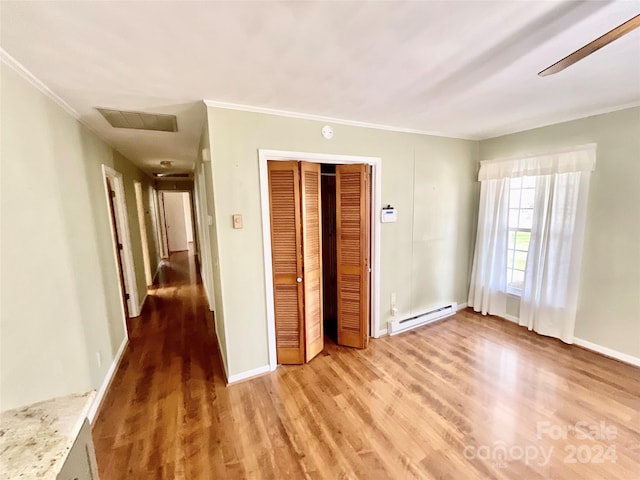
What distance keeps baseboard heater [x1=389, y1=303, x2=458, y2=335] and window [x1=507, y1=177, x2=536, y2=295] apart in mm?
784

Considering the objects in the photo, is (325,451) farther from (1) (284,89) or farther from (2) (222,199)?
(1) (284,89)

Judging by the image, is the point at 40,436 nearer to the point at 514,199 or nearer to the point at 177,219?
the point at 514,199

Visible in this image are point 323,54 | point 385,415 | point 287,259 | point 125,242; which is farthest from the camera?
point 125,242

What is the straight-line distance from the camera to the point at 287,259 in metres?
2.53

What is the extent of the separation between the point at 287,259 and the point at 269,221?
402 millimetres

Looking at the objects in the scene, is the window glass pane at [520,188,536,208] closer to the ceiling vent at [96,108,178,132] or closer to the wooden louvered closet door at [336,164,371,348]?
the wooden louvered closet door at [336,164,371,348]

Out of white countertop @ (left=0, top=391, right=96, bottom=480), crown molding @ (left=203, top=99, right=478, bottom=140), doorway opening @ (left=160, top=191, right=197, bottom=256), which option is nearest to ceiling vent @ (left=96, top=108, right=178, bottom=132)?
crown molding @ (left=203, top=99, right=478, bottom=140)

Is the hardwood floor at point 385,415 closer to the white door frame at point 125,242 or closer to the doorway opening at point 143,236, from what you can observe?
the white door frame at point 125,242

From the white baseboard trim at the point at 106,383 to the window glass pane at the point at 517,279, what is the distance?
4371 mm

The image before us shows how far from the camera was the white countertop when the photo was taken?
A: 2.37 feet

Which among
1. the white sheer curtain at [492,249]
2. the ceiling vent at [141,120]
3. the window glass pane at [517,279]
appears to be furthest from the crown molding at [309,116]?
the window glass pane at [517,279]

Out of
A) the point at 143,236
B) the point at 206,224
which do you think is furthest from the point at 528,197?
the point at 143,236

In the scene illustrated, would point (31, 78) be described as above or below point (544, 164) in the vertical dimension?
above

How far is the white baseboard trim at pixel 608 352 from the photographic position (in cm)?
251
